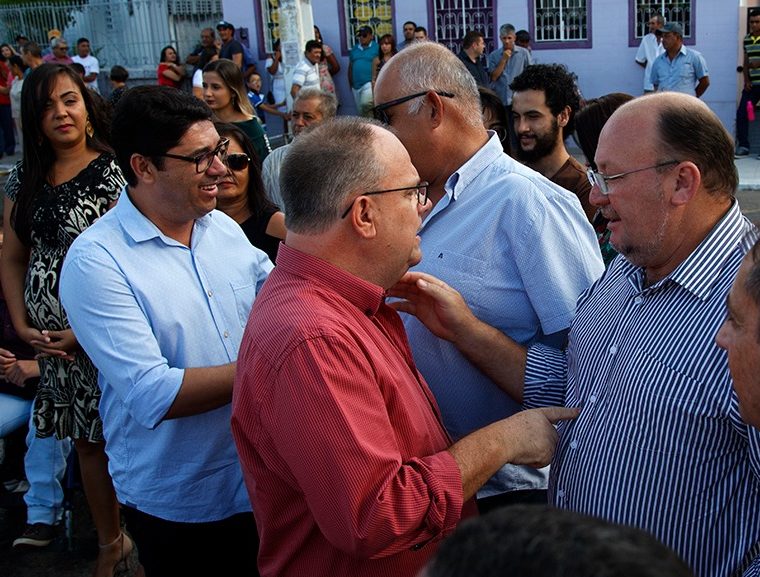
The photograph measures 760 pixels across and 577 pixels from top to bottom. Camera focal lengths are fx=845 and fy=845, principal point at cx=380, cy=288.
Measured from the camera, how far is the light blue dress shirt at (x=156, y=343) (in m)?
2.47

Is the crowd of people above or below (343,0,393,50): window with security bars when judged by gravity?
below

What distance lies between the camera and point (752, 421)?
1.56m

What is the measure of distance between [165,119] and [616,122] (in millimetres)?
1373

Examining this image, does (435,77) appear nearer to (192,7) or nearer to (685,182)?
(685,182)

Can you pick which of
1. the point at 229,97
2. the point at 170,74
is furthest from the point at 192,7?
the point at 229,97

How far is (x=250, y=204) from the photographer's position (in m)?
4.10

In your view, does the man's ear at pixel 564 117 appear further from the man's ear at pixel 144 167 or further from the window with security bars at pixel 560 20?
the window with security bars at pixel 560 20

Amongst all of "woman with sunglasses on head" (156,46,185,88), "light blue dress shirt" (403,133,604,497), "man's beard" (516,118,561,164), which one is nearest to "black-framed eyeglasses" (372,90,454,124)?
"light blue dress shirt" (403,133,604,497)

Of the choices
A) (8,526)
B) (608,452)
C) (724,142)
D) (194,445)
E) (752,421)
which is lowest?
(8,526)

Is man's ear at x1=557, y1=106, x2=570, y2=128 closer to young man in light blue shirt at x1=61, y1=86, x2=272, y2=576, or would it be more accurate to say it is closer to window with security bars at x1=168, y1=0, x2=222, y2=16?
young man in light blue shirt at x1=61, y1=86, x2=272, y2=576

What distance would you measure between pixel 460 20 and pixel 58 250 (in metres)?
15.6

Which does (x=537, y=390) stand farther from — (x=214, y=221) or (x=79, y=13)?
(x=79, y=13)

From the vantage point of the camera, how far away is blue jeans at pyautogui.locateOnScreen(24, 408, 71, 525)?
162 inches

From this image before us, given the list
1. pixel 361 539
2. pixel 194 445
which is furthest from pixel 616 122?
pixel 194 445
